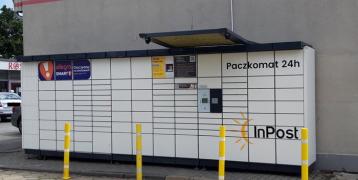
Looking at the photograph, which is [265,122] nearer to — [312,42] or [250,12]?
[312,42]

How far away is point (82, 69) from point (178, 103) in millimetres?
2462

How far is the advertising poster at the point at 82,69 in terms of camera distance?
10.5m

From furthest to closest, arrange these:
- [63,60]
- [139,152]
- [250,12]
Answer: [63,60]
[250,12]
[139,152]

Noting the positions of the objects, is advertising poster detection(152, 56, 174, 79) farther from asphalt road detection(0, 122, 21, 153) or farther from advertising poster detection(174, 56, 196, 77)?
asphalt road detection(0, 122, 21, 153)

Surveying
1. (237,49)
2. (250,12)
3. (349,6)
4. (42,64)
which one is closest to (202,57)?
(237,49)

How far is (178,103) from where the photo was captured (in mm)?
9633

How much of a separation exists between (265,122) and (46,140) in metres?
5.23

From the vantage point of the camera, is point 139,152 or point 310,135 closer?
point 139,152

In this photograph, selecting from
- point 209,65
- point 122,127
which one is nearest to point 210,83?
point 209,65

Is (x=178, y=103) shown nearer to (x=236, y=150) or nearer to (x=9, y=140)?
(x=236, y=150)

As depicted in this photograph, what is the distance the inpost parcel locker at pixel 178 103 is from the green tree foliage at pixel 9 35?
75.5ft

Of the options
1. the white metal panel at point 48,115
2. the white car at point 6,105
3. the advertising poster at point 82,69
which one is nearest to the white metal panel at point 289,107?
the advertising poster at point 82,69

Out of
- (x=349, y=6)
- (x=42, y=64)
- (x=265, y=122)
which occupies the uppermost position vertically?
(x=349, y=6)

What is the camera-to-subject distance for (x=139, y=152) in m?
8.22
